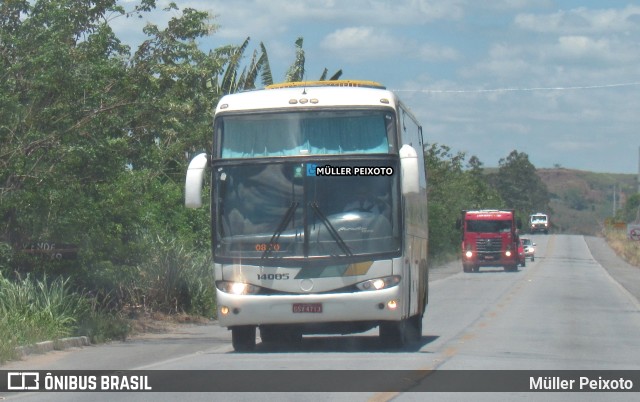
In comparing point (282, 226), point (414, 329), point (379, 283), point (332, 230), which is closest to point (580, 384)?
point (379, 283)

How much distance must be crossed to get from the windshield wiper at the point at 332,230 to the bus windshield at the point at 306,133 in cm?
78

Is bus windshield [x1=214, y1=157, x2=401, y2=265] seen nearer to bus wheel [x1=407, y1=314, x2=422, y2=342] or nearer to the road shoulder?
bus wheel [x1=407, y1=314, x2=422, y2=342]

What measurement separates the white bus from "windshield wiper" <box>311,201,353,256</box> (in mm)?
14

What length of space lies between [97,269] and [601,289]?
25.3m

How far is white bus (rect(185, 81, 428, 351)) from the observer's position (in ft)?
47.1

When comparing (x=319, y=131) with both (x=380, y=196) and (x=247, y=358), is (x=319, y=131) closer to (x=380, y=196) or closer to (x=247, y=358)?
(x=380, y=196)

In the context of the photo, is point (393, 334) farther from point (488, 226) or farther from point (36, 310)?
point (488, 226)

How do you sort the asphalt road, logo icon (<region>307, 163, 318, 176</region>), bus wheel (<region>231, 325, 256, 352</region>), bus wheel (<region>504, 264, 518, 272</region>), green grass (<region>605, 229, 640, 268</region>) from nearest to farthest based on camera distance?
the asphalt road < logo icon (<region>307, 163, 318, 176</region>) < bus wheel (<region>231, 325, 256, 352</region>) < bus wheel (<region>504, 264, 518, 272</region>) < green grass (<region>605, 229, 640, 268</region>)

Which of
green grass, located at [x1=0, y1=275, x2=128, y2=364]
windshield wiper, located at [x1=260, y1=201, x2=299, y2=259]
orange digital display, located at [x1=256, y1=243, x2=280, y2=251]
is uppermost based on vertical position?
Answer: windshield wiper, located at [x1=260, y1=201, x2=299, y2=259]

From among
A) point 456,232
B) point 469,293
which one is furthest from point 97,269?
point 456,232

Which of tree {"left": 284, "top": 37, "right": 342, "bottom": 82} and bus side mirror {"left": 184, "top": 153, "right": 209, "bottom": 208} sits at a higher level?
tree {"left": 284, "top": 37, "right": 342, "bottom": 82}

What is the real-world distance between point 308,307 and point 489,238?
40.3 metres

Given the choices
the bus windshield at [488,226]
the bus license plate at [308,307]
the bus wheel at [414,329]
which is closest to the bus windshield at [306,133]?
the bus license plate at [308,307]

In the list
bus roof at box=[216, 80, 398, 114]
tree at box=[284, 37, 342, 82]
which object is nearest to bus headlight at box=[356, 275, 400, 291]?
bus roof at box=[216, 80, 398, 114]
